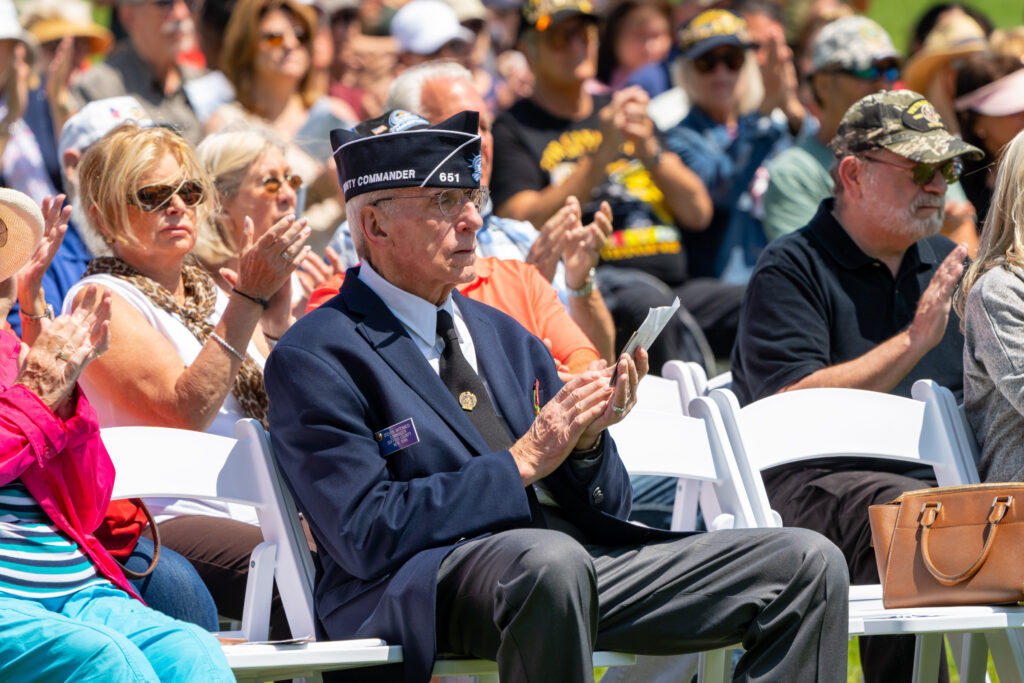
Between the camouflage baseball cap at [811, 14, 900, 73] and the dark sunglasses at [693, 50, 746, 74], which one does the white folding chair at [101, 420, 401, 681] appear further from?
the dark sunglasses at [693, 50, 746, 74]

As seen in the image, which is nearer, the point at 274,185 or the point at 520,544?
the point at 520,544

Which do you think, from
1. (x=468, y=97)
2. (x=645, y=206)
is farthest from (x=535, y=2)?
(x=468, y=97)

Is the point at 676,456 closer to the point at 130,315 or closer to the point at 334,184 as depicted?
the point at 130,315

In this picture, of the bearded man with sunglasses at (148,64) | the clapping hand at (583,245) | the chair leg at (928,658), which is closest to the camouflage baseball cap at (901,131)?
A: the clapping hand at (583,245)

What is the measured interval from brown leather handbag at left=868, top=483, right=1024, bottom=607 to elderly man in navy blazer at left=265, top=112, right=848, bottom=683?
0.42 meters

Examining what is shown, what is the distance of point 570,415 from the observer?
3.32 metres

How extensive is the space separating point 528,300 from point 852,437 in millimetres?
1173

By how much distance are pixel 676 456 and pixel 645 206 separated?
3257mm

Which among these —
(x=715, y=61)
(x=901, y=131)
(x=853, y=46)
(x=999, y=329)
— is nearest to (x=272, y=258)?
(x=999, y=329)

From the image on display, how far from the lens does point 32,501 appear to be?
3.13 m

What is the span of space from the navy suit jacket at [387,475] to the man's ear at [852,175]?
1.82 m

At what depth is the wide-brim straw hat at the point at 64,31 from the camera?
809 centimetres

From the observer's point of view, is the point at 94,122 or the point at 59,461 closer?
the point at 59,461

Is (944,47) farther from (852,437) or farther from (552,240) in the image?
(852,437)
